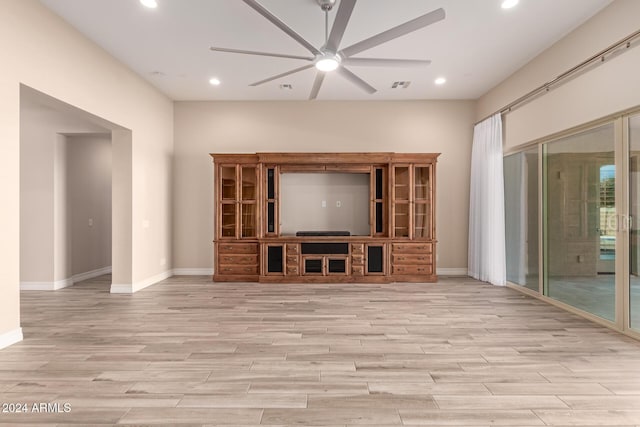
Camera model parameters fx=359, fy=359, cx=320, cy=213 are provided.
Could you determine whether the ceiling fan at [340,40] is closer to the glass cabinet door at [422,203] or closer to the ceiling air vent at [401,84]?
the ceiling air vent at [401,84]

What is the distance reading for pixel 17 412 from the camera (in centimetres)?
216

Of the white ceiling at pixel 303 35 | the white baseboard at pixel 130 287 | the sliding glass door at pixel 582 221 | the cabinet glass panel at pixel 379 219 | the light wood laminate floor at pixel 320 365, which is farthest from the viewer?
the cabinet glass panel at pixel 379 219

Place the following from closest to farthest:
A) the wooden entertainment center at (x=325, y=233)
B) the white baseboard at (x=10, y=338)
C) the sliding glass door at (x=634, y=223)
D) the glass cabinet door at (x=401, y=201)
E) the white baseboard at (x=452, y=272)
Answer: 1. the white baseboard at (x=10, y=338)
2. the sliding glass door at (x=634, y=223)
3. the wooden entertainment center at (x=325, y=233)
4. the glass cabinet door at (x=401, y=201)
5. the white baseboard at (x=452, y=272)

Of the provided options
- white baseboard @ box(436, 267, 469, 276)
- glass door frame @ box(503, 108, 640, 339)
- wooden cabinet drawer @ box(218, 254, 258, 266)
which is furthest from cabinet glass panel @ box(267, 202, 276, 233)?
glass door frame @ box(503, 108, 640, 339)

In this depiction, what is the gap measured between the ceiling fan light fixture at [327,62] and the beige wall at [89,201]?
4506 millimetres

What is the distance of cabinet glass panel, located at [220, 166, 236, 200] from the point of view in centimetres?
646

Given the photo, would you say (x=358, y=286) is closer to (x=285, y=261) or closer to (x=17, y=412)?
(x=285, y=261)

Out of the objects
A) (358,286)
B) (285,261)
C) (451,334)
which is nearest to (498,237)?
(358,286)

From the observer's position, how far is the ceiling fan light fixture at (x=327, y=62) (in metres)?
3.35

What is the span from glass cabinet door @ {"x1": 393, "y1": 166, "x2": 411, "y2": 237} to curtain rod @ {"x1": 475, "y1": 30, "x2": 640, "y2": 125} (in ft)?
5.84

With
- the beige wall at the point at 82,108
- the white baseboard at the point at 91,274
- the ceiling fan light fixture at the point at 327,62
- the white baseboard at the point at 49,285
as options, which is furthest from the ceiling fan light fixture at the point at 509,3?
the white baseboard at the point at 91,274

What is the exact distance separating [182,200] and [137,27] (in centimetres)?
345

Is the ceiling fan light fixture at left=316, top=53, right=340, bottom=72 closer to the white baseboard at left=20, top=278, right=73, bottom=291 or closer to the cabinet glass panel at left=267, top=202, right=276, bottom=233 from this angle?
the cabinet glass panel at left=267, top=202, right=276, bottom=233

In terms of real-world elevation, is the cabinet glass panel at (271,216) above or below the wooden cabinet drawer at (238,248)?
above
